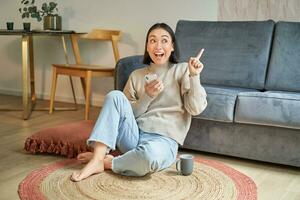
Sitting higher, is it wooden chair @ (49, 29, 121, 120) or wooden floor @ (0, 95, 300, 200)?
wooden chair @ (49, 29, 121, 120)

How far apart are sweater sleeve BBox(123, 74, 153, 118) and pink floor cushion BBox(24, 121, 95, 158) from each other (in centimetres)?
41

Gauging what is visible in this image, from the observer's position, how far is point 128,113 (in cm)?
200

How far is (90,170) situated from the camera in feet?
6.38

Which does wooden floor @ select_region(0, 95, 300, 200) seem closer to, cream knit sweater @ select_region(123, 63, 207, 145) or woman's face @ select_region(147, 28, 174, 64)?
cream knit sweater @ select_region(123, 63, 207, 145)

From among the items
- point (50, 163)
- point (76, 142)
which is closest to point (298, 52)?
point (76, 142)

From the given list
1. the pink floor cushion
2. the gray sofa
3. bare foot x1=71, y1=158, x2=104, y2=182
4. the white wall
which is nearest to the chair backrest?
the white wall

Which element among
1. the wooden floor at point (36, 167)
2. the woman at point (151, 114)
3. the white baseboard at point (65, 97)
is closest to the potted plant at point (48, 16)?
the white baseboard at point (65, 97)

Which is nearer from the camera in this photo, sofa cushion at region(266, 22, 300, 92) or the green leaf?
sofa cushion at region(266, 22, 300, 92)

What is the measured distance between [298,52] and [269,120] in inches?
26.2

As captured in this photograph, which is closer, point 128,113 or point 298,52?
point 128,113

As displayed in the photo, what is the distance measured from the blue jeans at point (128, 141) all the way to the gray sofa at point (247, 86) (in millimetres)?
400

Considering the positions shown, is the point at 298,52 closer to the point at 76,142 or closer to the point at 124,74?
the point at 124,74

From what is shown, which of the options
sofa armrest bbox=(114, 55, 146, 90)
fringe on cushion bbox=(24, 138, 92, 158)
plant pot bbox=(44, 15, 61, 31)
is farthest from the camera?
plant pot bbox=(44, 15, 61, 31)

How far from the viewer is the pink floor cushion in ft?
7.65
